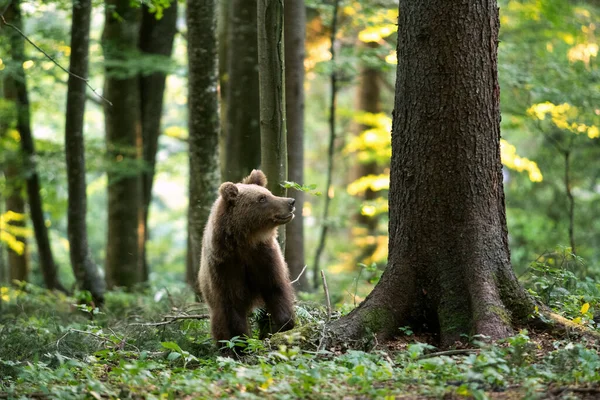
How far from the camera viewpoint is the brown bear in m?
7.25

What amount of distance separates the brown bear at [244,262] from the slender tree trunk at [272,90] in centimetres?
47

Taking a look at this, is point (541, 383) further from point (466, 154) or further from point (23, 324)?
point (23, 324)

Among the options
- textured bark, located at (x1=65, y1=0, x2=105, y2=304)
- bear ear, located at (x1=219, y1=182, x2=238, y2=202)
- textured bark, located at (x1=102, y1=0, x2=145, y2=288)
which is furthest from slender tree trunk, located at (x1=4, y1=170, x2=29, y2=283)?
bear ear, located at (x1=219, y1=182, x2=238, y2=202)

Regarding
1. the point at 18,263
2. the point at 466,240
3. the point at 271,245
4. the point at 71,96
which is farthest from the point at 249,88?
the point at 18,263

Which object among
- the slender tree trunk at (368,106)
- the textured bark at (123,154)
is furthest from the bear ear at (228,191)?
the slender tree trunk at (368,106)

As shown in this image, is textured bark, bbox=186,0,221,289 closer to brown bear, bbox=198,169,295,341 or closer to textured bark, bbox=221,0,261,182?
textured bark, bbox=221,0,261,182

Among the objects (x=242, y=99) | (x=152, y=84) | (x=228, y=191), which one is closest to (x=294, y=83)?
(x=242, y=99)

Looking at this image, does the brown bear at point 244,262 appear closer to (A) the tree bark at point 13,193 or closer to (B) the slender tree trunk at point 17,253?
(A) the tree bark at point 13,193

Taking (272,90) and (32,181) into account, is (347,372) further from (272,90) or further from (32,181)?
(32,181)

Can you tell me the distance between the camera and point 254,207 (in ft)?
24.2

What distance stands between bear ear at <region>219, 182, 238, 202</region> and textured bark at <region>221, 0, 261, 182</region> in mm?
3331

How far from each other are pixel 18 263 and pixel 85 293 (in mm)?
8737

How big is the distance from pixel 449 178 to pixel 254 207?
219cm

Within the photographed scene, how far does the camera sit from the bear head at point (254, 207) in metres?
7.26
